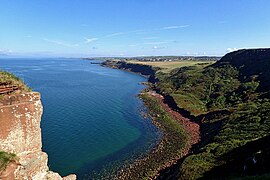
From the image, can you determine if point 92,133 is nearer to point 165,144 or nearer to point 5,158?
point 165,144

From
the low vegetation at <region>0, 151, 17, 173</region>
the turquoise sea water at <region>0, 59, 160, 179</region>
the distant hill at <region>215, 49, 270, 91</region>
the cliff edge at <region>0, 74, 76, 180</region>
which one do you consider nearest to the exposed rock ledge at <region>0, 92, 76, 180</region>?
the cliff edge at <region>0, 74, 76, 180</region>

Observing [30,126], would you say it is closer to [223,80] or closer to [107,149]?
[107,149]

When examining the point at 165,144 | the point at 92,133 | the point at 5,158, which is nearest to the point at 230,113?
the point at 165,144

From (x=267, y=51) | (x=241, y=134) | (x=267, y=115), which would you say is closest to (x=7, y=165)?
(x=241, y=134)

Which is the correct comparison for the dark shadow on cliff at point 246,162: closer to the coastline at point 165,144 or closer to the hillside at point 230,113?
the hillside at point 230,113

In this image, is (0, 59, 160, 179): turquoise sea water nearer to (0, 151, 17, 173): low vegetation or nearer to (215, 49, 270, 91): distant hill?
(0, 151, 17, 173): low vegetation
